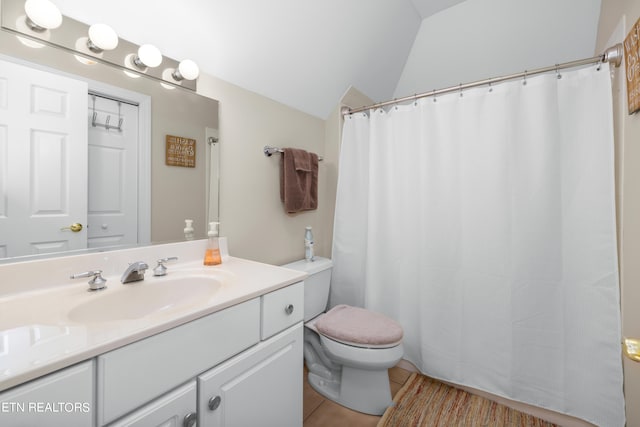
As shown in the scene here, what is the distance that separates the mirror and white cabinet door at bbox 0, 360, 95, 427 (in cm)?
61

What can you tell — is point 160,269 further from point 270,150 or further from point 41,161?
point 270,150

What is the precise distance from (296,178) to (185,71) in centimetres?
81

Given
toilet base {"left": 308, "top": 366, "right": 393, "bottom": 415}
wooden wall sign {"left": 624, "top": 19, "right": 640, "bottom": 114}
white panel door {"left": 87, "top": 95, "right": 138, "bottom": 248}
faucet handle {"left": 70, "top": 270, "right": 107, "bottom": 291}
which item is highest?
wooden wall sign {"left": 624, "top": 19, "right": 640, "bottom": 114}

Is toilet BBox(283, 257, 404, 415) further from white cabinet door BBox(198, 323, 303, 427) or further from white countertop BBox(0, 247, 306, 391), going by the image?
white countertop BBox(0, 247, 306, 391)

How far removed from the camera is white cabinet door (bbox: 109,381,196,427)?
640 mm

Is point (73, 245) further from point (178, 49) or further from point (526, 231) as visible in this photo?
point (526, 231)

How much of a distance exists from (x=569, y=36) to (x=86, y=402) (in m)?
2.72

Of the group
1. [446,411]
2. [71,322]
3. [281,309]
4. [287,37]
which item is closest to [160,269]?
[71,322]

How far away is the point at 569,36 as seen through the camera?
5.46 feet

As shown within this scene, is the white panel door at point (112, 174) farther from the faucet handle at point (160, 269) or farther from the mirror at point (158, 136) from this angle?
the faucet handle at point (160, 269)

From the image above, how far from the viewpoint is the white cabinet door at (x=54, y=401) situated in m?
0.47

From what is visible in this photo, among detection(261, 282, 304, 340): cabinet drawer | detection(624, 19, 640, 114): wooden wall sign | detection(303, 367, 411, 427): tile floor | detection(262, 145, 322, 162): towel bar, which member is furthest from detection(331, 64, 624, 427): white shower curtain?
detection(261, 282, 304, 340): cabinet drawer

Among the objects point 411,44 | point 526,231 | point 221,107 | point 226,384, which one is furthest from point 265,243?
point 411,44

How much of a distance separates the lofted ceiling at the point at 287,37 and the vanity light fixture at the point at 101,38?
0.06 meters
